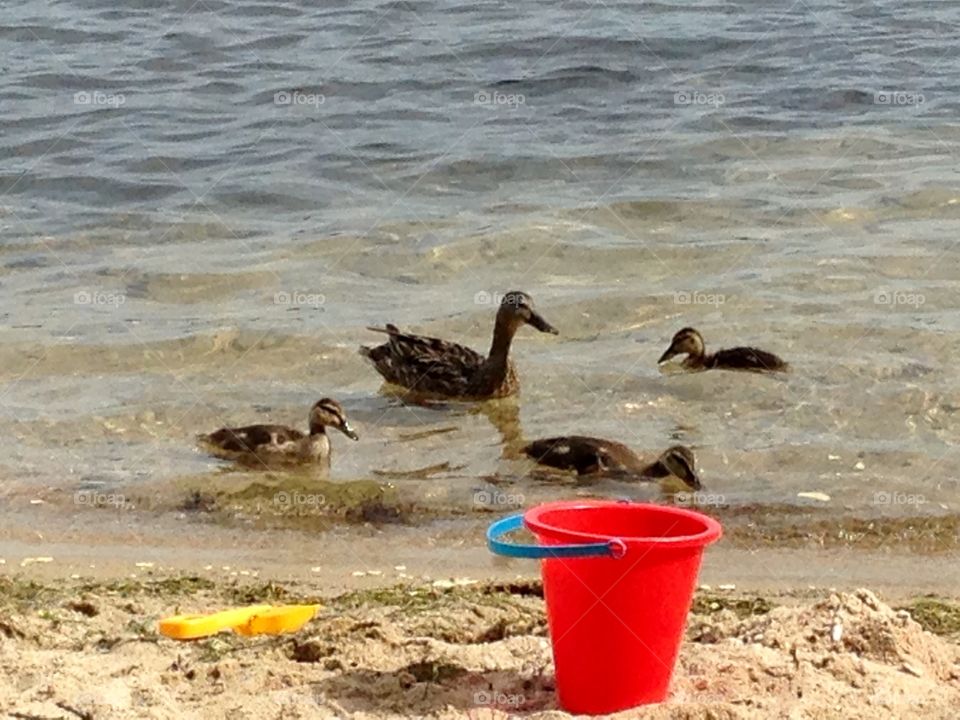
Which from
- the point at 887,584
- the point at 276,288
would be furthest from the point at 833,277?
the point at 887,584

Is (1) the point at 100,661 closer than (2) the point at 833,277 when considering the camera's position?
Yes

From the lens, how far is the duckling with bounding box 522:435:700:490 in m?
8.56

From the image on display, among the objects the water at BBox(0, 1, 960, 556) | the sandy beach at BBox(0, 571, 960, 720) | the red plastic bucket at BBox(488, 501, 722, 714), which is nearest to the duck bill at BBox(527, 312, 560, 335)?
the water at BBox(0, 1, 960, 556)

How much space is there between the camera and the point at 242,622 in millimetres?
5820

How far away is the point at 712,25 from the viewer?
1927cm

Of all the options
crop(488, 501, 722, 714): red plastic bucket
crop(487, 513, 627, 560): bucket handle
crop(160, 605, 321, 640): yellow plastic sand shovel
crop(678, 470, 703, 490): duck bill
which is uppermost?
crop(487, 513, 627, 560): bucket handle

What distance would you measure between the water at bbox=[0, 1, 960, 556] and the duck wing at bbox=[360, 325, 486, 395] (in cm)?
20

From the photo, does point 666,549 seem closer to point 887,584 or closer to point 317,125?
point 887,584

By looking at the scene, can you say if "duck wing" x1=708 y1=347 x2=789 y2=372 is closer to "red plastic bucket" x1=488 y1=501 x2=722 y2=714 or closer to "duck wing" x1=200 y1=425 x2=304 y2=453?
"duck wing" x1=200 y1=425 x2=304 y2=453

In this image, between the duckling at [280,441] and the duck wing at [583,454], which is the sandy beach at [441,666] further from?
the duckling at [280,441]

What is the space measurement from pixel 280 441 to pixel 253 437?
16 cm

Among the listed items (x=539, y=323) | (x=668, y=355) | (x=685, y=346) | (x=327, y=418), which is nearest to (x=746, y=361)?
(x=685, y=346)

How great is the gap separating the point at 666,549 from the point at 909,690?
0.91m

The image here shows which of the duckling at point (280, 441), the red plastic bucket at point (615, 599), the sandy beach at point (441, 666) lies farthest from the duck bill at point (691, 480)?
the red plastic bucket at point (615, 599)
